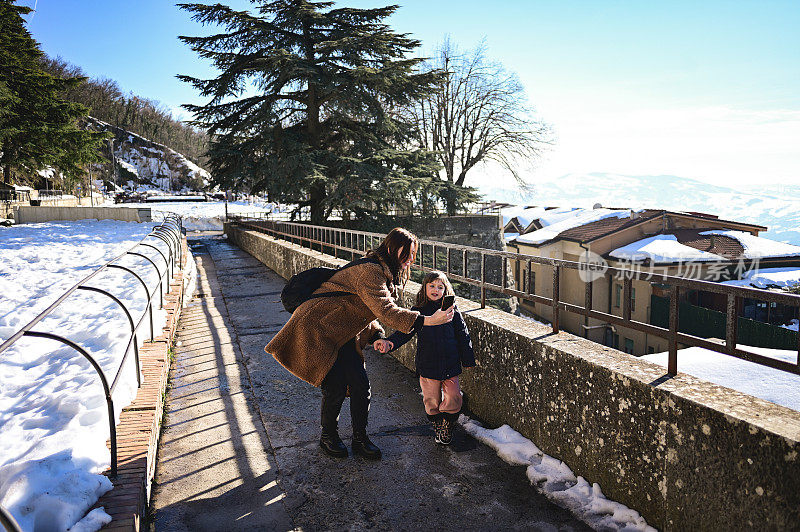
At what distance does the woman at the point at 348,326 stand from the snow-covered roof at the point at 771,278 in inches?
699

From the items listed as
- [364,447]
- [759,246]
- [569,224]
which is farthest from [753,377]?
[569,224]

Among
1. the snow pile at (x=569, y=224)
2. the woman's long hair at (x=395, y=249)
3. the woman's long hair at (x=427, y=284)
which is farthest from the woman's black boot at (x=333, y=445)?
the snow pile at (x=569, y=224)

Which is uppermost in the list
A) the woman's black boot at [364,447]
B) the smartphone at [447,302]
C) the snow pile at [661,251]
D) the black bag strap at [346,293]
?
the black bag strap at [346,293]

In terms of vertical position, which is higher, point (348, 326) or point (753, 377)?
point (348, 326)

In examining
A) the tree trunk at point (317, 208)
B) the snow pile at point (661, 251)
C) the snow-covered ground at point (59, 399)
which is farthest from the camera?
the tree trunk at point (317, 208)

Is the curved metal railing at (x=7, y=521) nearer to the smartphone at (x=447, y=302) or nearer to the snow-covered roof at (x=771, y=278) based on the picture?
the smartphone at (x=447, y=302)

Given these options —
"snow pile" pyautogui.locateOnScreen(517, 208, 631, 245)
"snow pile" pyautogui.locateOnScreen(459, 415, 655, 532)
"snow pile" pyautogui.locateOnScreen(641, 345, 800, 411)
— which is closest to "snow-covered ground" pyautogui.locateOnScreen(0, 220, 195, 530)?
"snow pile" pyautogui.locateOnScreen(459, 415, 655, 532)

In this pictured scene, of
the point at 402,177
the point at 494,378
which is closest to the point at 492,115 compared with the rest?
the point at 402,177

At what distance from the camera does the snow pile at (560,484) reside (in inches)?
109

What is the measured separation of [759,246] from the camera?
21875 millimetres

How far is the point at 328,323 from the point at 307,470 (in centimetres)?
96

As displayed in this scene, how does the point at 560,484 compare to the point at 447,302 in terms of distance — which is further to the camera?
the point at 447,302

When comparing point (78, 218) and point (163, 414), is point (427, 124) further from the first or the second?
point (163, 414)

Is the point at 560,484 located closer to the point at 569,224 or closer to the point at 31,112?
the point at 569,224
